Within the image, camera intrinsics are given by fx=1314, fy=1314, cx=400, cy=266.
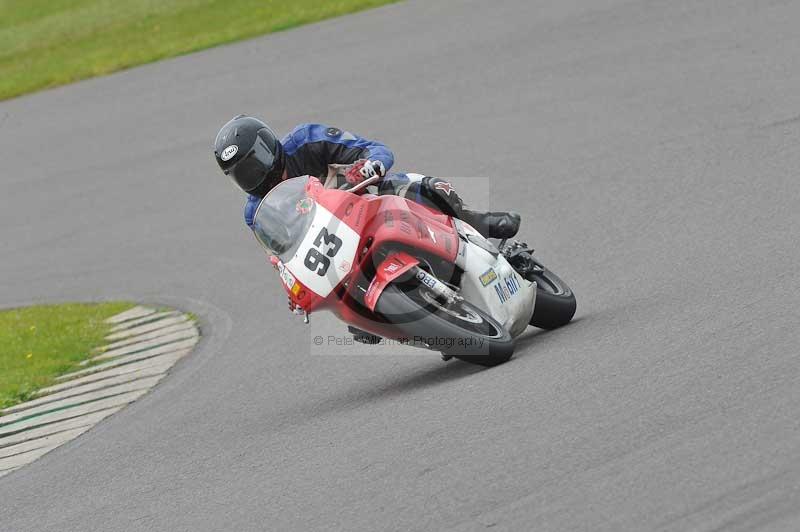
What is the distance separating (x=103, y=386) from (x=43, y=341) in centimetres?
152

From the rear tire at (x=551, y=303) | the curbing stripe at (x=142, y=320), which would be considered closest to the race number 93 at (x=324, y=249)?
the rear tire at (x=551, y=303)

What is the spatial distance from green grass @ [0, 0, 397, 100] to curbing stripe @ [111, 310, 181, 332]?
351 inches

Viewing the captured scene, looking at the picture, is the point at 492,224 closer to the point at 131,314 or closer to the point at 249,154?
the point at 249,154

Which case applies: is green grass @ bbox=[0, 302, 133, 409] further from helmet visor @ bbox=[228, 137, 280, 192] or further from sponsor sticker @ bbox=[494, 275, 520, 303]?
sponsor sticker @ bbox=[494, 275, 520, 303]

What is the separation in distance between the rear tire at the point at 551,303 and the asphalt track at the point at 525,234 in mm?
138

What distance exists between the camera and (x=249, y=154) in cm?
719

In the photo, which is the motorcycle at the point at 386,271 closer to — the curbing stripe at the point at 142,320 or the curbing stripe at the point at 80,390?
the curbing stripe at the point at 80,390

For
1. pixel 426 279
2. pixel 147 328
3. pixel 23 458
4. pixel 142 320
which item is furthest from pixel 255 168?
pixel 142 320

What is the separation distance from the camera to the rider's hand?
23.2ft

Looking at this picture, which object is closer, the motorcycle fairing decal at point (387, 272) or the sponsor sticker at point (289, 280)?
the motorcycle fairing decal at point (387, 272)

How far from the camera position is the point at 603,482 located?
462 cm

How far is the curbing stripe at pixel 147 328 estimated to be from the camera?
10.3 meters

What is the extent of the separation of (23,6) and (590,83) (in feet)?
53.0

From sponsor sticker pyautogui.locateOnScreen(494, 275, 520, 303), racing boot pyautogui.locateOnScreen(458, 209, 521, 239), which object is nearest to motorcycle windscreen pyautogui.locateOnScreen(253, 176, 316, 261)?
sponsor sticker pyautogui.locateOnScreen(494, 275, 520, 303)
